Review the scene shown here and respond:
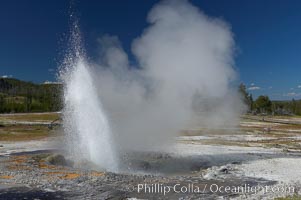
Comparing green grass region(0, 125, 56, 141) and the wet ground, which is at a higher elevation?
green grass region(0, 125, 56, 141)

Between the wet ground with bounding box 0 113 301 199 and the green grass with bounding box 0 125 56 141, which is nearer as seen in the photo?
the wet ground with bounding box 0 113 301 199

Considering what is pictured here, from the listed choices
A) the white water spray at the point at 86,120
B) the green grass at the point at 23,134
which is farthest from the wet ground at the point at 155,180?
the green grass at the point at 23,134

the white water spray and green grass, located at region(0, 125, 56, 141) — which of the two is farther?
green grass, located at region(0, 125, 56, 141)

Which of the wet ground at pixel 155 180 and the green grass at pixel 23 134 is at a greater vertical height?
the green grass at pixel 23 134

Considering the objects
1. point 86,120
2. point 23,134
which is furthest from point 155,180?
point 23,134

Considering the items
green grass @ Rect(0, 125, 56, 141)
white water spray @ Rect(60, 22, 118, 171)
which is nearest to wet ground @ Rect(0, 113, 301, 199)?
white water spray @ Rect(60, 22, 118, 171)

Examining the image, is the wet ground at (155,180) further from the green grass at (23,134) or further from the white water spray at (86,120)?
the green grass at (23,134)

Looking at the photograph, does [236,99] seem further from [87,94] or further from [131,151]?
[87,94]

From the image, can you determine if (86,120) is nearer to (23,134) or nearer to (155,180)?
(155,180)

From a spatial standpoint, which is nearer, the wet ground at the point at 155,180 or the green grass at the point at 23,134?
the wet ground at the point at 155,180

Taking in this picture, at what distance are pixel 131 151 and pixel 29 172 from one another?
35.9 ft

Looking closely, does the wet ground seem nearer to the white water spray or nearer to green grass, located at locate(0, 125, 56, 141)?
the white water spray

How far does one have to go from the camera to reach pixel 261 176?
67.0ft

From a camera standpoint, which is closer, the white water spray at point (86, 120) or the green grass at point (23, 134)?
the white water spray at point (86, 120)
